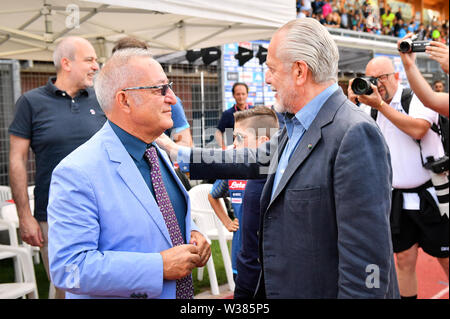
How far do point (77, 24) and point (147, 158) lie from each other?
310cm

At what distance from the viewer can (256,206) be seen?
2297 mm

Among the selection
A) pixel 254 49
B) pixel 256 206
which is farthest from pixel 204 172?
pixel 254 49

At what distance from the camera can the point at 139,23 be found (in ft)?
16.7

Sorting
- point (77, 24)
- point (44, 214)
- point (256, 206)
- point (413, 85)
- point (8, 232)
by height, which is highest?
point (77, 24)

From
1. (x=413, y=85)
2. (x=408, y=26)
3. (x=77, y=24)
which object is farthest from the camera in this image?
(x=408, y=26)

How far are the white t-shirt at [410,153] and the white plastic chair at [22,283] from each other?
293 centimetres

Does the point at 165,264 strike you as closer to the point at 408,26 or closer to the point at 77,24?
the point at 77,24

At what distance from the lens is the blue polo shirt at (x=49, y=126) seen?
122 inches

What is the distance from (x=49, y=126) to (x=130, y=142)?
1.61 m

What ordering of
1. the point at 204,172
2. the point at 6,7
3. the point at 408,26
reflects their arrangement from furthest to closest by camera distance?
the point at 408,26 → the point at 6,7 → the point at 204,172

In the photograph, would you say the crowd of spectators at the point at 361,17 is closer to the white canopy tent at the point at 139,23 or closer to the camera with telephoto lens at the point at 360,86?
the white canopy tent at the point at 139,23

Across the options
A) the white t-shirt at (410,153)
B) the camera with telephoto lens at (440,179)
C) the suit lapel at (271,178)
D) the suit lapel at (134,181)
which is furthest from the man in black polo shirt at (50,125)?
the camera with telephoto lens at (440,179)

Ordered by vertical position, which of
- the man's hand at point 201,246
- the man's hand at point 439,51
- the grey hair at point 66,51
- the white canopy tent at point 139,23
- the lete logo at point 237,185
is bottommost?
the man's hand at point 201,246

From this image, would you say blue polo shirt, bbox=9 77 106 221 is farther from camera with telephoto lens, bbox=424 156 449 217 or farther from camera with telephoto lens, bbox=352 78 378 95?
camera with telephoto lens, bbox=424 156 449 217
